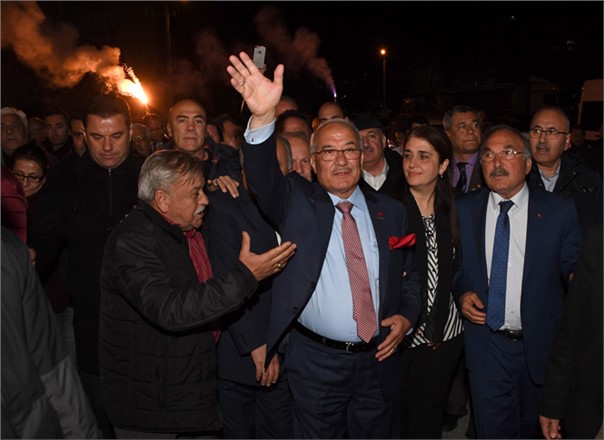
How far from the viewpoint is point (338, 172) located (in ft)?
10.8

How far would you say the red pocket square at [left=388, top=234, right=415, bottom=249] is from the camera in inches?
131

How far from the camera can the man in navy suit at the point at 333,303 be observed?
125 inches

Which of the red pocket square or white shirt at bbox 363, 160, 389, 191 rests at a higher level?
white shirt at bbox 363, 160, 389, 191

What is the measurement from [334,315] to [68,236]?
6.55ft

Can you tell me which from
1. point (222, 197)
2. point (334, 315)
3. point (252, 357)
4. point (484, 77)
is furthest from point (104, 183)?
point (484, 77)

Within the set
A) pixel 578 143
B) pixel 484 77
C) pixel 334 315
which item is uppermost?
pixel 484 77

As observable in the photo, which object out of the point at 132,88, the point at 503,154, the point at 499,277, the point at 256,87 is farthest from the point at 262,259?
the point at 132,88

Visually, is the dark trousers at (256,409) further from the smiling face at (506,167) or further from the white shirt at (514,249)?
the smiling face at (506,167)

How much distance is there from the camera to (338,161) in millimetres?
3293

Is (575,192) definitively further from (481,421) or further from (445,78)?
(445,78)

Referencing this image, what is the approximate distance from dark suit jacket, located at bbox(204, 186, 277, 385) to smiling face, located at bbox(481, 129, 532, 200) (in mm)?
1510

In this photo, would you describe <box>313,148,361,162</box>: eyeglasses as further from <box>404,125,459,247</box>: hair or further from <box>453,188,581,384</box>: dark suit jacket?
<box>453,188,581,384</box>: dark suit jacket


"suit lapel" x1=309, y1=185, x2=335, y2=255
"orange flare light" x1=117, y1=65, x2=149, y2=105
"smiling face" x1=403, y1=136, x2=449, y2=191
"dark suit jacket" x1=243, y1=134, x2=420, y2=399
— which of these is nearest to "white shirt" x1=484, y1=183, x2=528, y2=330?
"smiling face" x1=403, y1=136, x2=449, y2=191

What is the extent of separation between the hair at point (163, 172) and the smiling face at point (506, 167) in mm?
1973
